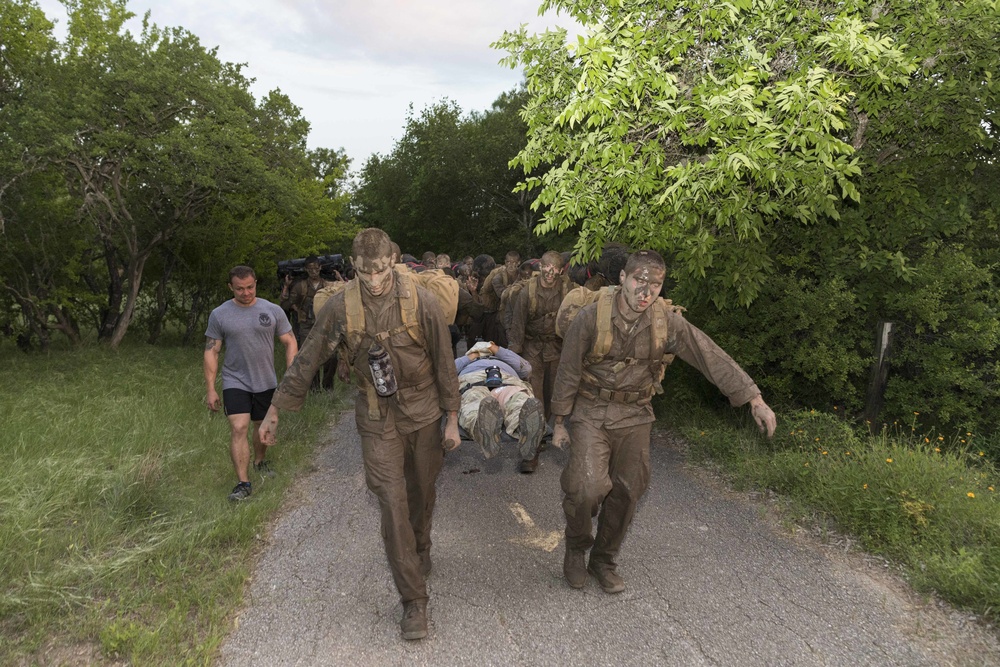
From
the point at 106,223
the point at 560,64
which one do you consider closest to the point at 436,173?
the point at 106,223

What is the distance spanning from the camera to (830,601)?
388 cm

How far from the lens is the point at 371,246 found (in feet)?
11.1

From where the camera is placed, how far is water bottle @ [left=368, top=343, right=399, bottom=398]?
11.3ft

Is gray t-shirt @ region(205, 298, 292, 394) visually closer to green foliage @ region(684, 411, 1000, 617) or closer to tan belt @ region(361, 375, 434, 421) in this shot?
tan belt @ region(361, 375, 434, 421)

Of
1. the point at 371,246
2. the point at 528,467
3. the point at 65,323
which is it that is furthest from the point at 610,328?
the point at 65,323

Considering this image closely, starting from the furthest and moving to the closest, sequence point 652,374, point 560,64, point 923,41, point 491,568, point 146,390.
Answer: point 146,390, point 560,64, point 923,41, point 491,568, point 652,374

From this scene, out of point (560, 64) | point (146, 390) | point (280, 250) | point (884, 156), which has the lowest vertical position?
point (146, 390)

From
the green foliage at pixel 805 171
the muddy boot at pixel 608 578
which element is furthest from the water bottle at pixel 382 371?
the green foliage at pixel 805 171

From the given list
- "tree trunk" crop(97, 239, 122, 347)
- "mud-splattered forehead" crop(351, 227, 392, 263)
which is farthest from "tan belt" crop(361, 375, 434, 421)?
"tree trunk" crop(97, 239, 122, 347)

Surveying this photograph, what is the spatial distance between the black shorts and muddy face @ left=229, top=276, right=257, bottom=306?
75cm

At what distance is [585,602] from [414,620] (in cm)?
104

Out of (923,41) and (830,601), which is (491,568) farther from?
(923,41)

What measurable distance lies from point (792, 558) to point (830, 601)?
567mm

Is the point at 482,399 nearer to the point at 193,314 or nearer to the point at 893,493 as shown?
the point at 893,493
